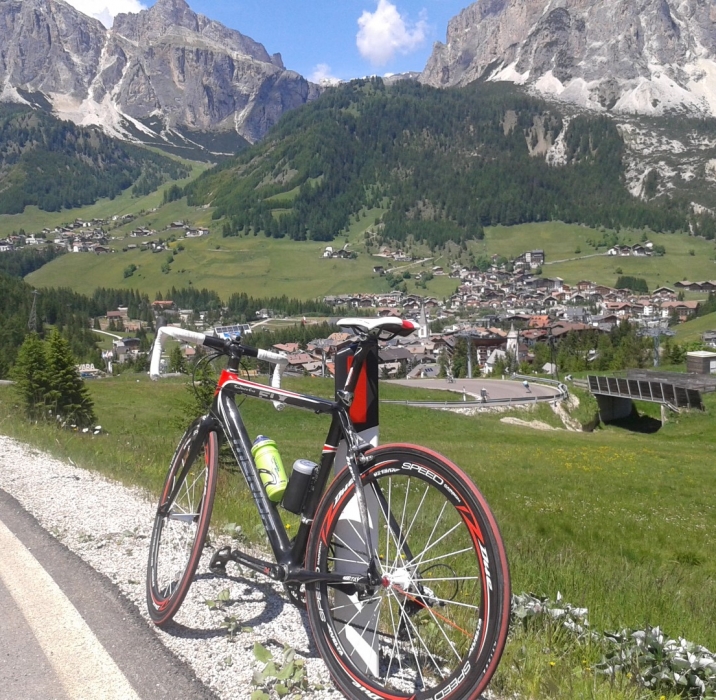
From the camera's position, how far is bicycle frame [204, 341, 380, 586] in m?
4.16

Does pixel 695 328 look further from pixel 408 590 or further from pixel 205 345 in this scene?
pixel 408 590

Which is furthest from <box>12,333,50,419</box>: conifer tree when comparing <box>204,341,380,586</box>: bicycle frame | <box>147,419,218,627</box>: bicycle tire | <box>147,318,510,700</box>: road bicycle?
<box>147,318,510,700</box>: road bicycle

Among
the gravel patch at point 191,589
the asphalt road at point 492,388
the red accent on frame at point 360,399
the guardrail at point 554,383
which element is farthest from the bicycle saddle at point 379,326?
the guardrail at point 554,383

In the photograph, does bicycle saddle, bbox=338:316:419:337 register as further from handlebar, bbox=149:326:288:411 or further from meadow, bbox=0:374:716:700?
meadow, bbox=0:374:716:700

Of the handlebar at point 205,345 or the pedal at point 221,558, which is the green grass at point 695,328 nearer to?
the handlebar at point 205,345

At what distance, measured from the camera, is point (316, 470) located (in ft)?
15.0

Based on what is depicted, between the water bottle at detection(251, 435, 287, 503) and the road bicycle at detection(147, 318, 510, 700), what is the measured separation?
52 mm

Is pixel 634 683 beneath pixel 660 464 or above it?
above

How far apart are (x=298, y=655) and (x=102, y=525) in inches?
144

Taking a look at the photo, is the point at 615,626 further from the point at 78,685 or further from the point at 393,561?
the point at 78,685

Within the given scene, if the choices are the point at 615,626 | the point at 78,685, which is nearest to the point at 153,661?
the point at 78,685

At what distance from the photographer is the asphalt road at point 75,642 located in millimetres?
3957

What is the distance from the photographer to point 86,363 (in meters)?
131

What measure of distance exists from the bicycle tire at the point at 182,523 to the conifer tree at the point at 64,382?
26833 mm
